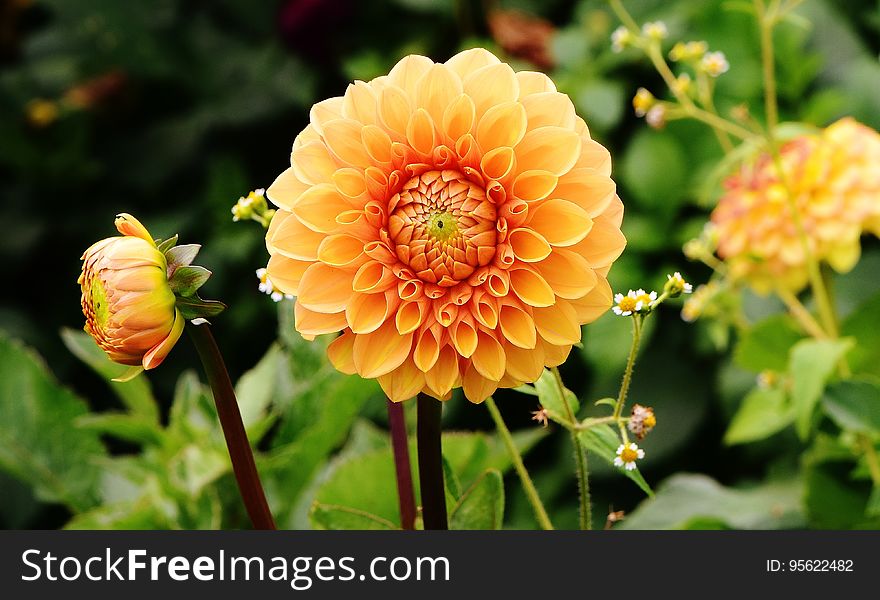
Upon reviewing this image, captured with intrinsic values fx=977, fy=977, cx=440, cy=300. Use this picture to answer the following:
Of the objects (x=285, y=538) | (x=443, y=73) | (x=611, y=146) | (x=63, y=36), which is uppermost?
(x=63, y=36)

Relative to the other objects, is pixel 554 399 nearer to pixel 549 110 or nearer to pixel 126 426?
pixel 549 110

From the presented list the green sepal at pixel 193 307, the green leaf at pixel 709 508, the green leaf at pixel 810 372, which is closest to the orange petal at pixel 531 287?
the green sepal at pixel 193 307

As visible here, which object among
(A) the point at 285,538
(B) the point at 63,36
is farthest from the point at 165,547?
(B) the point at 63,36

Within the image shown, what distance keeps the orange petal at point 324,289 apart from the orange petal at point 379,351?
0.6 inches

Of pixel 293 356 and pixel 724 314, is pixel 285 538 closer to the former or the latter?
pixel 293 356

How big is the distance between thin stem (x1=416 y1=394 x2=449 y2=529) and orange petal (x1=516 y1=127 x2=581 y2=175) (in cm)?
9

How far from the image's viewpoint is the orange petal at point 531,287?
32 cm

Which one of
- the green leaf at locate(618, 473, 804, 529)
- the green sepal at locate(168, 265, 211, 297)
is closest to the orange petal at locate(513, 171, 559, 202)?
the green sepal at locate(168, 265, 211, 297)

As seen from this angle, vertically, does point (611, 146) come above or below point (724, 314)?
above

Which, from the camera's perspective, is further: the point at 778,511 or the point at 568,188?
the point at 778,511

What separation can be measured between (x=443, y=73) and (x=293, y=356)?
0.30 m

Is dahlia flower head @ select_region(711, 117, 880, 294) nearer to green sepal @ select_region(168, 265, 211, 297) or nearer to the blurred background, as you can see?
the blurred background

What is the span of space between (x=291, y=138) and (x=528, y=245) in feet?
2.90

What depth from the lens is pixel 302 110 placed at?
1.12 m
